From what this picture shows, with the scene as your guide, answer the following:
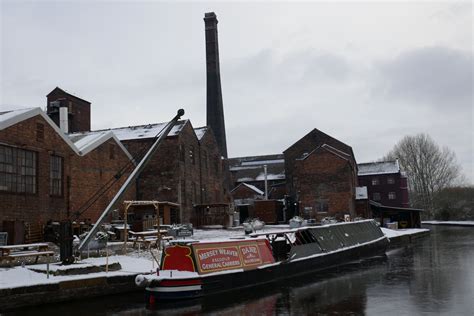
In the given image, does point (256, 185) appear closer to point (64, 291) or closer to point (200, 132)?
point (200, 132)

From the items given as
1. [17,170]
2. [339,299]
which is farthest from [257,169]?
[339,299]

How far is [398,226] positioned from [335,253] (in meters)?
28.3

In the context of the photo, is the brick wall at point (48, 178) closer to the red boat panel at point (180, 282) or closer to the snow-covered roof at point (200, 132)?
the red boat panel at point (180, 282)

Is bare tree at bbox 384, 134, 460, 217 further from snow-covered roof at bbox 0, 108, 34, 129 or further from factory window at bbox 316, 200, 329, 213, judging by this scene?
snow-covered roof at bbox 0, 108, 34, 129

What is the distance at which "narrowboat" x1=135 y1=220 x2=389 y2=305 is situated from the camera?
499 inches

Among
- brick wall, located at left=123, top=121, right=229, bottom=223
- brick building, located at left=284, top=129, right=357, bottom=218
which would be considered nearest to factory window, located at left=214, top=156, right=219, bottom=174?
brick wall, located at left=123, top=121, right=229, bottom=223

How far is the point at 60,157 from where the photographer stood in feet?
74.0

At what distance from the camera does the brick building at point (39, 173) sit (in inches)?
750

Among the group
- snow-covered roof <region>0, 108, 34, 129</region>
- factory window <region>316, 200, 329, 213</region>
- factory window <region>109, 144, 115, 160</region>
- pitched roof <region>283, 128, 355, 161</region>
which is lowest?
factory window <region>316, 200, 329, 213</region>

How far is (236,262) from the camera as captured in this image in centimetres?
1456

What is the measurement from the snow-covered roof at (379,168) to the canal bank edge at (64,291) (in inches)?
2019

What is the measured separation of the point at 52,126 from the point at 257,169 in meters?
38.0

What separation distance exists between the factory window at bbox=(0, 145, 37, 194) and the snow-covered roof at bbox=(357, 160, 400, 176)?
1907 inches

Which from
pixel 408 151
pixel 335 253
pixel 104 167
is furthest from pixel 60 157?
pixel 408 151
